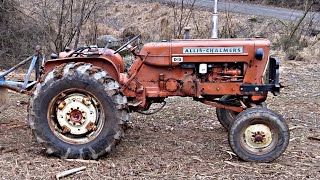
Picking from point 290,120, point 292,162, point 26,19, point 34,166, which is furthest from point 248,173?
point 26,19

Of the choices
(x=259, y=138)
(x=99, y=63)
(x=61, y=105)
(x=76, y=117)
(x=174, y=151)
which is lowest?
(x=174, y=151)

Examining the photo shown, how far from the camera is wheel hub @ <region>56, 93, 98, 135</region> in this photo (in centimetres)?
637

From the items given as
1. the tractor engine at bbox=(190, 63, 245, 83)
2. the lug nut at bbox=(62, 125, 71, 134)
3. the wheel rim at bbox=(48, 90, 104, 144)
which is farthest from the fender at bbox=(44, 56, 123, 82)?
the tractor engine at bbox=(190, 63, 245, 83)

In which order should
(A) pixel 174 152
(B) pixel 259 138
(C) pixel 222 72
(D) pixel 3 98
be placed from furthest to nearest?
(D) pixel 3 98
(C) pixel 222 72
(A) pixel 174 152
(B) pixel 259 138

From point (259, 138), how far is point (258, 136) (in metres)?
0.02

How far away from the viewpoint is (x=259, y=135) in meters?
6.45

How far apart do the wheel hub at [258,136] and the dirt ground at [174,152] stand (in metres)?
0.24

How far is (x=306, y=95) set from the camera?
10602mm

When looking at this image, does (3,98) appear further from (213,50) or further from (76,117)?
(213,50)

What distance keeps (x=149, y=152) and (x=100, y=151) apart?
708 millimetres

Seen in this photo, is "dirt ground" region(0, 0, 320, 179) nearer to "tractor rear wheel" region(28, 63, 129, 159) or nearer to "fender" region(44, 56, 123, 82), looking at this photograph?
"tractor rear wheel" region(28, 63, 129, 159)

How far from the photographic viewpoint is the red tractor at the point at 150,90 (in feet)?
20.7

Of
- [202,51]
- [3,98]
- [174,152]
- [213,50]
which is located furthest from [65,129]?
[213,50]

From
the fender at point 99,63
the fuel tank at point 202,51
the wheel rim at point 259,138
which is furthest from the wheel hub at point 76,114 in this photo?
the wheel rim at point 259,138
